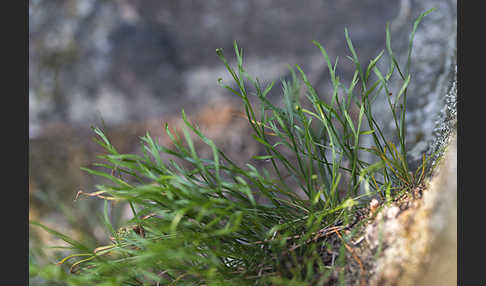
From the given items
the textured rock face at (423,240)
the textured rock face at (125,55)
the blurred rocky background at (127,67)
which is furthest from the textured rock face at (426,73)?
the textured rock face at (125,55)

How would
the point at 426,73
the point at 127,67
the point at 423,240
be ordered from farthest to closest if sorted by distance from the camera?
the point at 127,67
the point at 426,73
the point at 423,240

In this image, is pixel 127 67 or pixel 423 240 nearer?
pixel 423 240

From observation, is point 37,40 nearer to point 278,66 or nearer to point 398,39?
point 278,66

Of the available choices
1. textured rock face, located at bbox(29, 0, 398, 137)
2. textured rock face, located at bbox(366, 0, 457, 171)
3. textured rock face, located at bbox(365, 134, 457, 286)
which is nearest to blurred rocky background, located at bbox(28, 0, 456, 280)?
textured rock face, located at bbox(29, 0, 398, 137)

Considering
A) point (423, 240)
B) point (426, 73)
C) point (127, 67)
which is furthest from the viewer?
point (127, 67)

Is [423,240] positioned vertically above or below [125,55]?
below

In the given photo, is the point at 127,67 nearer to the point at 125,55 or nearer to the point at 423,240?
the point at 125,55

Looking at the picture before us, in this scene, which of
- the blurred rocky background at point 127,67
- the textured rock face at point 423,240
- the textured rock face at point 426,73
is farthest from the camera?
the blurred rocky background at point 127,67

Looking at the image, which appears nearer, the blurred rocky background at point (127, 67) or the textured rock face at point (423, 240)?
the textured rock face at point (423, 240)

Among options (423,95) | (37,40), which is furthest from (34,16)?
(423,95)

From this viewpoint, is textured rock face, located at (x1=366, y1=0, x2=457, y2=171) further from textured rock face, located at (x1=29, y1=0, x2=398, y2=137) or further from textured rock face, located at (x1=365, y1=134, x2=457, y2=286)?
textured rock face, located at (x1=29, y1=0, x2=398, y2=137)

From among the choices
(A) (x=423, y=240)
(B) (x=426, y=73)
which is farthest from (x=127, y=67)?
(A) (x=423, y=240)

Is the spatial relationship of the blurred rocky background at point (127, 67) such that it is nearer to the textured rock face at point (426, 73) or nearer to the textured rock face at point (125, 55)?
the textured rock face at point (125, 55)
